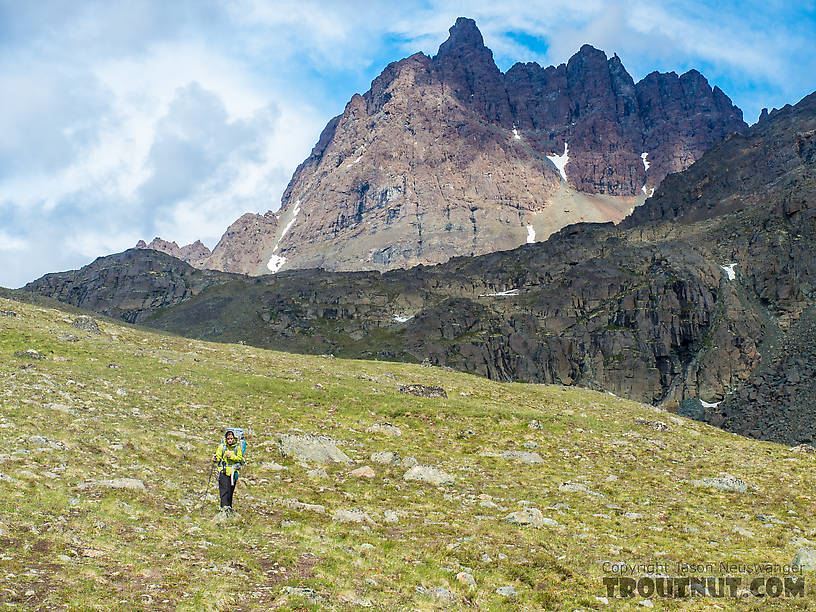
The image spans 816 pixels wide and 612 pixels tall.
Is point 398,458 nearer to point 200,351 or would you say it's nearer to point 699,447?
point 699,447

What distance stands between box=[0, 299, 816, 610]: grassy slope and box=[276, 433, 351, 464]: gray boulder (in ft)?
2.24

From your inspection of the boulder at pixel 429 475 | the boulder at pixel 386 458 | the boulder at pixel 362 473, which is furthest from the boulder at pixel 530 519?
the boulder at pixel 386 458

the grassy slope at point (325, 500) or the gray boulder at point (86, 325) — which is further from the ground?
the gray boulder at point (86, 325)

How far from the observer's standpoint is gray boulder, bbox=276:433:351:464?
25.9 meters

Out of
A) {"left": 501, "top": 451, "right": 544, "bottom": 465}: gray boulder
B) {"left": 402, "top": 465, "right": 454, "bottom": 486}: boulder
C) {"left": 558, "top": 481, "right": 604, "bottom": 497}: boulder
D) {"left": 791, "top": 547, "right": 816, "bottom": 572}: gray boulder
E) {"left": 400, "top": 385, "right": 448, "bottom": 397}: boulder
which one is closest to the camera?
{"left": 791, "top": 547, "right": 816, "bottom": 572}: gray boulder

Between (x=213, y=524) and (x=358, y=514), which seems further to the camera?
(x=358, y=514)

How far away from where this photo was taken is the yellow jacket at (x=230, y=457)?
60.0 ft

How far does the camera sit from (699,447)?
36.8 metres

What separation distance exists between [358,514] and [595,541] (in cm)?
742

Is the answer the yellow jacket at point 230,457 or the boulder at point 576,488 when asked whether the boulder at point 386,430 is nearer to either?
the boulder at point 576,488

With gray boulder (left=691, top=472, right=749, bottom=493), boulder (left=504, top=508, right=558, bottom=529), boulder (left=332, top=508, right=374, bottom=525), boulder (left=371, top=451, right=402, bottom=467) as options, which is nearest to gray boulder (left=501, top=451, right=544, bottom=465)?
boulder (left=371, top=451, right=402, bottom=467)

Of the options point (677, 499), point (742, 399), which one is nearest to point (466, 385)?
point (677, 499)

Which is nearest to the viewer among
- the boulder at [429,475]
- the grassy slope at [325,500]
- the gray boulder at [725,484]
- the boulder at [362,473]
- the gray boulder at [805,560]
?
the grassy slope at [325,500]

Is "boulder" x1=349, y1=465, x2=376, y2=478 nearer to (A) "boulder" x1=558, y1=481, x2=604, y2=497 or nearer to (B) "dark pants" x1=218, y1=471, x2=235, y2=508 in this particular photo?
(B) "dark pants" x1=218, y1=471, x2=235, y2=508
